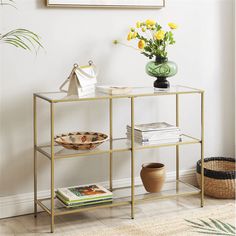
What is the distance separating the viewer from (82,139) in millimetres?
3309

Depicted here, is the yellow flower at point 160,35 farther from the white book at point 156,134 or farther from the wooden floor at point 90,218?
the wooden floor at point 90,218

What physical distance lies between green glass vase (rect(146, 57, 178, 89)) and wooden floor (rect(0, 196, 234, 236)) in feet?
2.54

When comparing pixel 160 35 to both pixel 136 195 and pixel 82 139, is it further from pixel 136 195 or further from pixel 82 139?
pixel 136 195

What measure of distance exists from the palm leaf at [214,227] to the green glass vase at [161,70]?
0.86 m

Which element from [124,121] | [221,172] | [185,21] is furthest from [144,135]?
[185,21]

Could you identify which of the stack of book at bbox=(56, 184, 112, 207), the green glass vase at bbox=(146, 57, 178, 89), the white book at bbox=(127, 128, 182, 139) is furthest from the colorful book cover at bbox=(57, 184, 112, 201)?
the green glass vase at bbox=(146, 57, 178, 89)

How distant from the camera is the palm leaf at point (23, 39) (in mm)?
3111

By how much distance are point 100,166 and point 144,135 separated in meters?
0.47

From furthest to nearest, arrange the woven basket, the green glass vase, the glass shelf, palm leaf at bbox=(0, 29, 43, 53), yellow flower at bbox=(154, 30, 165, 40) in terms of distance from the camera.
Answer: the woven basket < the green glass vase < yellow flower at bbox=(154, 30, 165, 40) < palm leaf at bbox=(0, 29, 43, 53) < the glass shelf

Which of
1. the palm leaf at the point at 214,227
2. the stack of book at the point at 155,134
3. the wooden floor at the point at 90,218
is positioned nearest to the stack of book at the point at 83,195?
the wooden floor at the point at 90,218

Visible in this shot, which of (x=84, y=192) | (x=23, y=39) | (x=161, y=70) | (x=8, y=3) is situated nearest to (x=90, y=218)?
(x=84, y=192)

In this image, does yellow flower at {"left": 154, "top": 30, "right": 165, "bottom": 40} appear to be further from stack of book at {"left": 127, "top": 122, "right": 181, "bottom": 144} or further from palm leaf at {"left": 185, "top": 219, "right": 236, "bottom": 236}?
palm leaf at {"left": 185, "top": 219, "right": 236, "bottom": 236}

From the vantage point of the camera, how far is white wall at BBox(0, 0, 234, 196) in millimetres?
3244

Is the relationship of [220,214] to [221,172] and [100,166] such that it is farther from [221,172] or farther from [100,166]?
[100,166]
